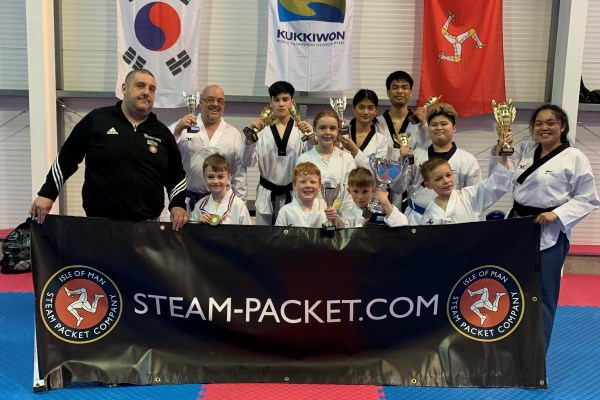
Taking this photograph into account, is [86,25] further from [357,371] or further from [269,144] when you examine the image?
[357,371]

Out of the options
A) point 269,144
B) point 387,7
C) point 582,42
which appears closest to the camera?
point 269,144

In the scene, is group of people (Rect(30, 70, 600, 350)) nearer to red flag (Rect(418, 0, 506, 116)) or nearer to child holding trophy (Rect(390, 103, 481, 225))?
child holding trophy (Rect(390, 103, 481, 225))

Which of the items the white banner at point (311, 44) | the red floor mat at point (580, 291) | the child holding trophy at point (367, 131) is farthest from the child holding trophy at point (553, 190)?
the white banner at point (311, 44)

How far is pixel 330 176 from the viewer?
14.6 ft

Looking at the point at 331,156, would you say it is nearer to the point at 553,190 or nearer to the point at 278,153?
the point at 278,153

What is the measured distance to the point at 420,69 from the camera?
7254 mm

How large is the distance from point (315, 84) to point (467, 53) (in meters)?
1.83

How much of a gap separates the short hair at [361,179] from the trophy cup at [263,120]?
2.88 ft

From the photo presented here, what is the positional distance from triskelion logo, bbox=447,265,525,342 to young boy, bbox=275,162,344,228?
0.96 m

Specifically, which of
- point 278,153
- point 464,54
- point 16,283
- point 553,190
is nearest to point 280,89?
point 278,153

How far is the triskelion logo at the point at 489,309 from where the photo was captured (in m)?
3.48

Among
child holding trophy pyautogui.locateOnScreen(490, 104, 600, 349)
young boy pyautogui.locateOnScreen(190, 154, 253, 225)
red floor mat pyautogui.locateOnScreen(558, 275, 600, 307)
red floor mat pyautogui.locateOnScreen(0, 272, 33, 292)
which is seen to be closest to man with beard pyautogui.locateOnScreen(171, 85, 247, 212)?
young boy pyautogui.locateOnScreen(190, 154, 253, 225)

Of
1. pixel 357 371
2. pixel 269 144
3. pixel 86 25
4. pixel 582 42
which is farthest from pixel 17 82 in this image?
pixel 582 42

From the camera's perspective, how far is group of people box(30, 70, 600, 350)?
3.61 meters
